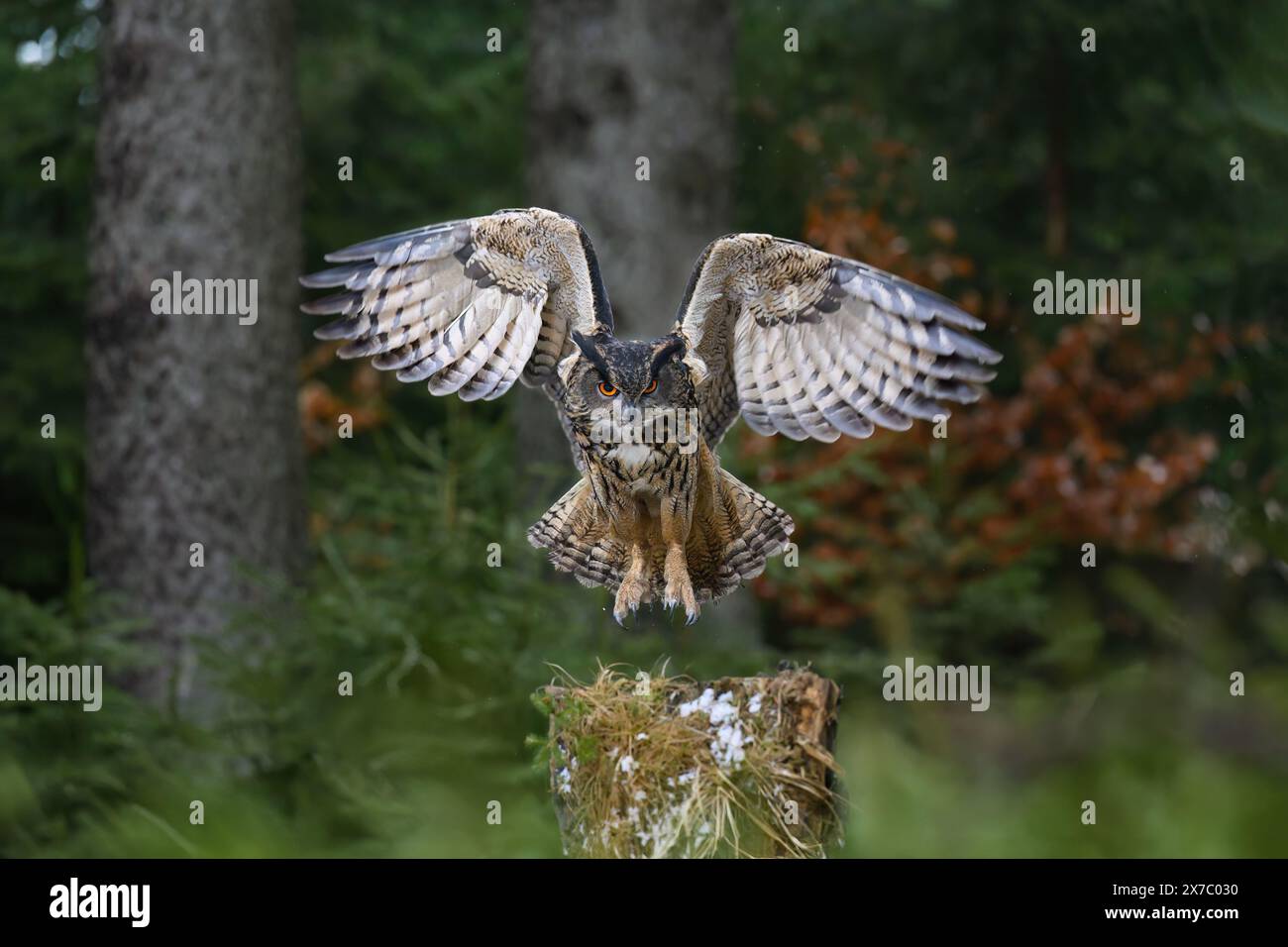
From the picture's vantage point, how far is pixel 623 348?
3.48m

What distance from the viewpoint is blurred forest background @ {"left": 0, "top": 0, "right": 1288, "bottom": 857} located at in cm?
322

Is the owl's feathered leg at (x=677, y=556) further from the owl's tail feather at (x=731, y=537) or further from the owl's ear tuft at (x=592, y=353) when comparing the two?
the owl's ear tuft at (x=592, y=353)

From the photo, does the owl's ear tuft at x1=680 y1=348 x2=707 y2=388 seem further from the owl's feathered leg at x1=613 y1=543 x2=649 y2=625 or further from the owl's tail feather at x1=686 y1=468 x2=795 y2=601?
the owl's feathered leg at x1=613 y1=543 x2=649 y2=625

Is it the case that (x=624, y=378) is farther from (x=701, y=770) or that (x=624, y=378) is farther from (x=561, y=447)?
(x=561, y=447)

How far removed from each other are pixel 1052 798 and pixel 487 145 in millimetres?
9508

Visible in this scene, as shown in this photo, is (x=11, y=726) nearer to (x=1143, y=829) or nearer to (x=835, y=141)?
(x=1143, y=829)

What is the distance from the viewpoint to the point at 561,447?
6945 mm

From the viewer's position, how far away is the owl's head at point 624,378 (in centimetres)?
345

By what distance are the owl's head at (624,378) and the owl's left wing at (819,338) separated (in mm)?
243

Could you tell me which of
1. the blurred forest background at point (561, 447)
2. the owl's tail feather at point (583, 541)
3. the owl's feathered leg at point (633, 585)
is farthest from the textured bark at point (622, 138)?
the owl's feathered leg at point (633, 585)

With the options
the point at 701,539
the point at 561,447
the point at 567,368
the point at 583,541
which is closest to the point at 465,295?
the point at 567,368

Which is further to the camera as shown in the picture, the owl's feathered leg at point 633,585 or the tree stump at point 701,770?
the owl's feathered leg at point 633,585

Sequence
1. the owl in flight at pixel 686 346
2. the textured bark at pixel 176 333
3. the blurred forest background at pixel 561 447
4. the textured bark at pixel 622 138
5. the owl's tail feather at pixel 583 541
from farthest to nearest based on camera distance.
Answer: the textured bark at pixel 622 138
the textured bark at pixel 176 333
the owl's tail feather at pixel 583 541
the owl in flight at pixel 686 346
the blurred forest background at pixel 561 447
